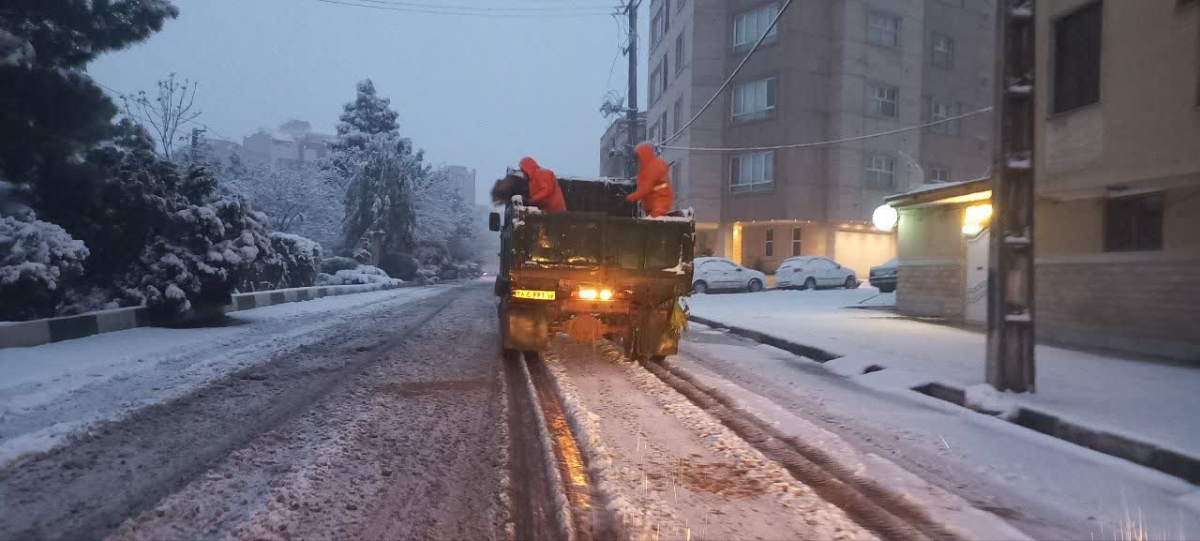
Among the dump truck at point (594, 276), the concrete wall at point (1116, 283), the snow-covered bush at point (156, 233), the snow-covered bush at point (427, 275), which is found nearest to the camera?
the dump truck at point (594, 276)

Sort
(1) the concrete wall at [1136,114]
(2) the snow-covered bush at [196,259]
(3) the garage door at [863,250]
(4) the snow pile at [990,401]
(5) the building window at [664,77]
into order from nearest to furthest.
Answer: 1. (4) the snow pile at [990,401]
2. (1) the concrete wall at [1136,114]
3. (2) the snow-covered bush at [196,259]
4. (3) the garage door at [863,250]
5. (5) the building window at [664,77]

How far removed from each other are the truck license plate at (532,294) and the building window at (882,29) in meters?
28.7

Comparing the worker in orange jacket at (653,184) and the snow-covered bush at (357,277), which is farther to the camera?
the snow-covered bush at (357,277)

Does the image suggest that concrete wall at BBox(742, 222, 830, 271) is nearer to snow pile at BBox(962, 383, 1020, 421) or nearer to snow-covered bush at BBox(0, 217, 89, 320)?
snow pile at BBox(962, 383, 1020, 421)

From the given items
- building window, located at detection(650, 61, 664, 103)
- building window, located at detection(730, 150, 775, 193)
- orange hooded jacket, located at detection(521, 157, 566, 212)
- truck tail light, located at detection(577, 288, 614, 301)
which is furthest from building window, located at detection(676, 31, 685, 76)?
truck tail light, located at detection(577, 288, 614, 301)

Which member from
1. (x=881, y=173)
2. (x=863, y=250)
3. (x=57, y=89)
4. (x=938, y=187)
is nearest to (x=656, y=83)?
(x=881, y=173)

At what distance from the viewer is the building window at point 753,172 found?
98.0 feet

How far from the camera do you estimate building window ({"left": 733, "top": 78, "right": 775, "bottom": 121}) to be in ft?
97.8

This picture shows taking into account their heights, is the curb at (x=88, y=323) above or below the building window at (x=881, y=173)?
below

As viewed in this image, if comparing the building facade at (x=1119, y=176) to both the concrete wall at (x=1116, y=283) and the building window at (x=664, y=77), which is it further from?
the building window at (x=664, y=77)

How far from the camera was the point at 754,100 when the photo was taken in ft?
99.7

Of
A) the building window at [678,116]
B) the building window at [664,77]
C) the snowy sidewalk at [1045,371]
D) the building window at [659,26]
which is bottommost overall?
the snowy sidewalk at [1045,371]

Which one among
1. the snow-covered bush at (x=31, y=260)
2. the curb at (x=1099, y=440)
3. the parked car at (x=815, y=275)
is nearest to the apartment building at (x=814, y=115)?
the parked car at (x=815, y=275)

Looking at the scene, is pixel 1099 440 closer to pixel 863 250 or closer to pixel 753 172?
pixel 753 172
